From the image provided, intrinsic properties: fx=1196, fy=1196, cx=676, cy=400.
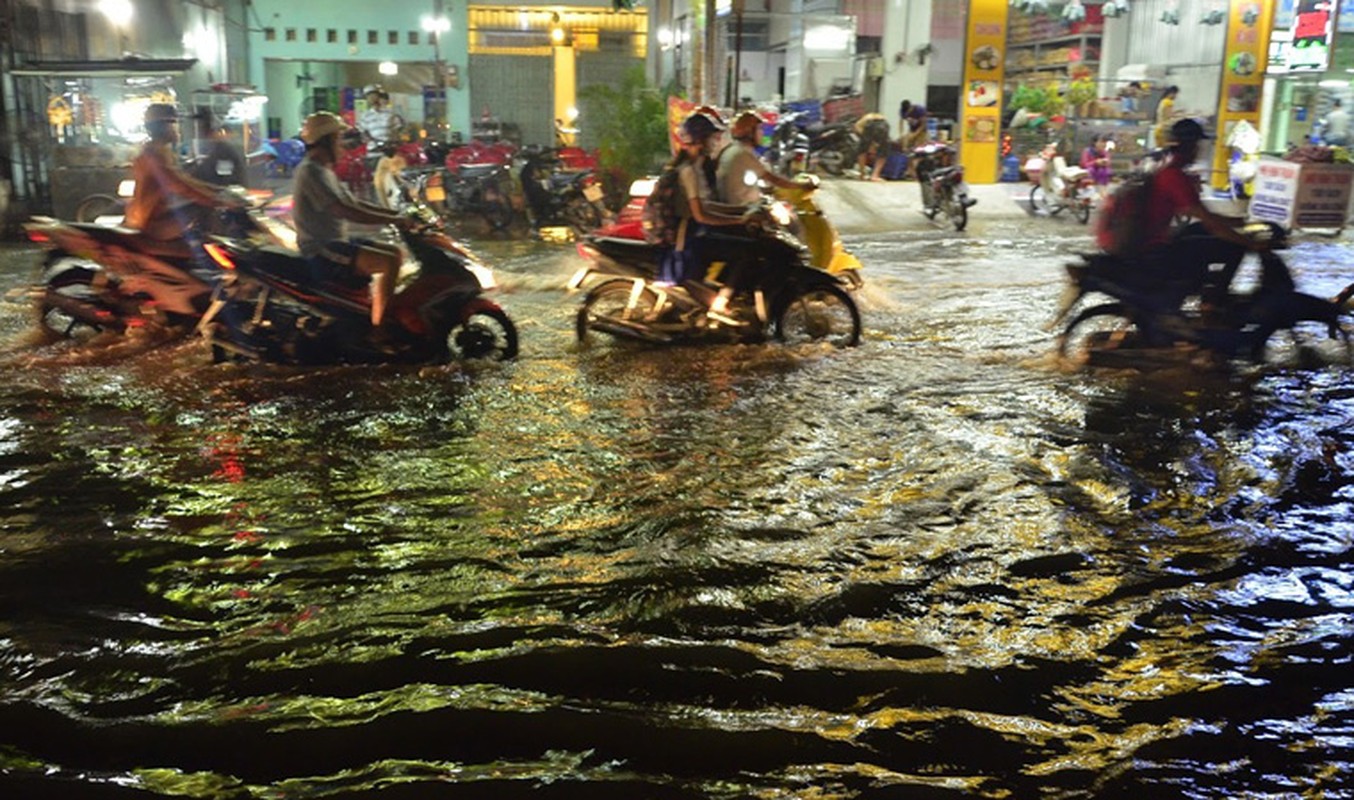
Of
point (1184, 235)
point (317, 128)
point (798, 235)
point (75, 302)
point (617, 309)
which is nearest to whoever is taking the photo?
point (317, 128)

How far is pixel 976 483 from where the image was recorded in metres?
6.19

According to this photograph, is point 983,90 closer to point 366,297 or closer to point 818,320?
point 818,320

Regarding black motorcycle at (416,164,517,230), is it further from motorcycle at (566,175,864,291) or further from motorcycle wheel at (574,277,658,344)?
motorcycle wheel at (574,277,658,344)

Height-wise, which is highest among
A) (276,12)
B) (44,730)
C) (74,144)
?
(276,12)

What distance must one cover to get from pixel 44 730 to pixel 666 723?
6.39 ft

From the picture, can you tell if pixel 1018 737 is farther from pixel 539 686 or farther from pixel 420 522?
pixel 420 522

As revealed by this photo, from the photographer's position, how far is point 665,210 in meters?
9.66

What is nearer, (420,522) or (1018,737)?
(1018,737)

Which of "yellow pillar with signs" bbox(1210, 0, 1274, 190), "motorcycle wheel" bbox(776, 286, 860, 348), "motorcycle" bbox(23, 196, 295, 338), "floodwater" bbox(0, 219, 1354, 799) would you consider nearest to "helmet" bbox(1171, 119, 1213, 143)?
"floodwater" bbox(0, 219, 1354, 799)

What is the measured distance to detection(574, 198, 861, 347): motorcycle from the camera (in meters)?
9.69

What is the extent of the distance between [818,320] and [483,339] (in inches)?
110

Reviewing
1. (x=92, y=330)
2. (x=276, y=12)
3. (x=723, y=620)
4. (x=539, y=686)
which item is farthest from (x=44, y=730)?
(x=276, y=12)

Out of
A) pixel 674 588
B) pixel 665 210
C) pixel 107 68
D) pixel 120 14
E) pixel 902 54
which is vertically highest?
pixel 120 14

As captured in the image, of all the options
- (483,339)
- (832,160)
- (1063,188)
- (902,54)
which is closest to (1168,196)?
(483,339)
